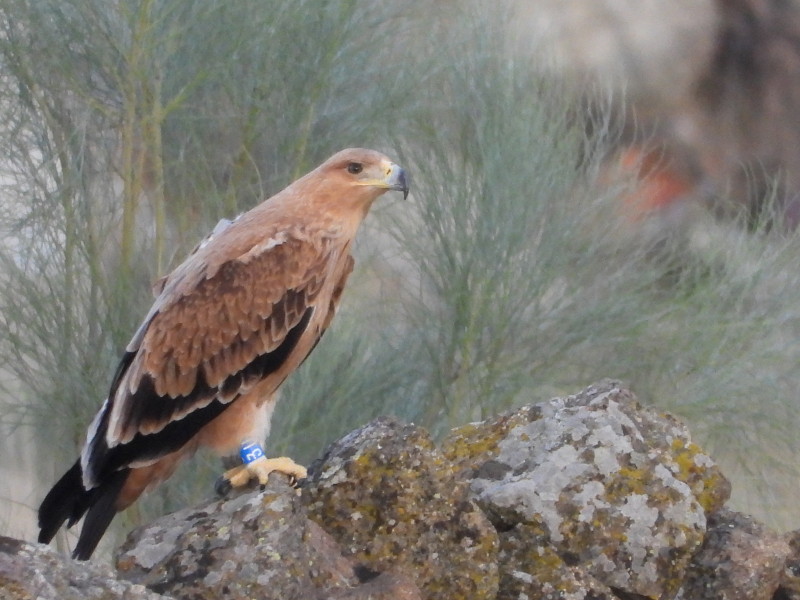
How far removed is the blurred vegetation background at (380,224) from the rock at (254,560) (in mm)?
2390

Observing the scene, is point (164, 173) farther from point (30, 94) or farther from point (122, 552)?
point (122, 552)

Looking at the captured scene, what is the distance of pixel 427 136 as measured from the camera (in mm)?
5664

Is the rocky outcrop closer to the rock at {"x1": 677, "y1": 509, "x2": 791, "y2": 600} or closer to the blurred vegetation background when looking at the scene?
the rock at {"x1": 677, "y1": 509, "x2": 791, "y2": 600}

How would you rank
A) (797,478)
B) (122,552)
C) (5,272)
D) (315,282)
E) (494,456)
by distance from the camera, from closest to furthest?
(122,552), (494,456), (315,282), (5,272), (797,478)

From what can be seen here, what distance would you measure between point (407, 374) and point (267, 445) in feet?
2.70

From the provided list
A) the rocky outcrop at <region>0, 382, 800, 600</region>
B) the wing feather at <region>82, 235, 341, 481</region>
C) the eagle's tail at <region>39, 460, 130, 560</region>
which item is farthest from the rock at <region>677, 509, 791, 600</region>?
the eagle's tail at <region>39, 460, 130, 560</region>

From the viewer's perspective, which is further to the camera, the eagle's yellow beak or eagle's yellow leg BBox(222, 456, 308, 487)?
the eagle's yellow beak

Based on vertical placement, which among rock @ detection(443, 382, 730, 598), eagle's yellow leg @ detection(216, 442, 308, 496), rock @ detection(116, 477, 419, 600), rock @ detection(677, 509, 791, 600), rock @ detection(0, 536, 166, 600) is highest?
rock @ detection(0, 536, 166, 600)

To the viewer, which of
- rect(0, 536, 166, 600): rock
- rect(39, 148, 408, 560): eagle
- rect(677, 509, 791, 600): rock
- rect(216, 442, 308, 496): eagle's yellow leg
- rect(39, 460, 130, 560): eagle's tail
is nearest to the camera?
rect(0, 536, 166, 600): rock

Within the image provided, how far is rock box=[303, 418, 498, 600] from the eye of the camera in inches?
96.8

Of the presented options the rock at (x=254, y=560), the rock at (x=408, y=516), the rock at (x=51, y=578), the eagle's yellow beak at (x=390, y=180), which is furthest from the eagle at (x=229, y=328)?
the rock at (x=51, y=578)

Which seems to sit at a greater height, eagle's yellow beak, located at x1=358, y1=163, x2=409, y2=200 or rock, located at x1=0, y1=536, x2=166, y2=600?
eagle's yellow beak, located at x1=358, y1=163, x2=409, y2=200

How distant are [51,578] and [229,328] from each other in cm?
127

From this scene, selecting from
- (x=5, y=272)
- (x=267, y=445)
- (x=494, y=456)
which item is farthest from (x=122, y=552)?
(x=5, y=272)
